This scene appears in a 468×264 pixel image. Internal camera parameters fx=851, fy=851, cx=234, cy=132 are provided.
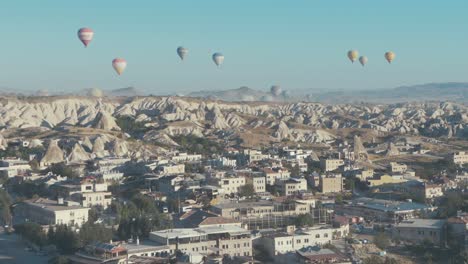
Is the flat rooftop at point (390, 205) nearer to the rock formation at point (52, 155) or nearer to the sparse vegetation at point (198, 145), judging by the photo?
the rock formation at point (52, 155)

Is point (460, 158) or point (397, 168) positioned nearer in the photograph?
point (397, 168)

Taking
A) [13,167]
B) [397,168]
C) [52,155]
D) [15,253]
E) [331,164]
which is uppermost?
[52,155]

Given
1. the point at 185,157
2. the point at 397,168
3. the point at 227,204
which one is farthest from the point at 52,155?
the point at 227,204

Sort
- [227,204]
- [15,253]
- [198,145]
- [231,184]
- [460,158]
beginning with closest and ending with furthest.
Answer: [15,253]
[227,204]
[231,184]
[460,158]
[198,145]

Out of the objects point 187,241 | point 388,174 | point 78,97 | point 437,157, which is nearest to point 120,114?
point 78,97

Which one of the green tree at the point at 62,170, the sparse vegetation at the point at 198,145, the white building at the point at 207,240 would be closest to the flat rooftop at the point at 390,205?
the white building at the point at 207,240

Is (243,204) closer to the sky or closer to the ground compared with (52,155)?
closer to the ground

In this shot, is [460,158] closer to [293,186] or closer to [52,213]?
[293,186]
